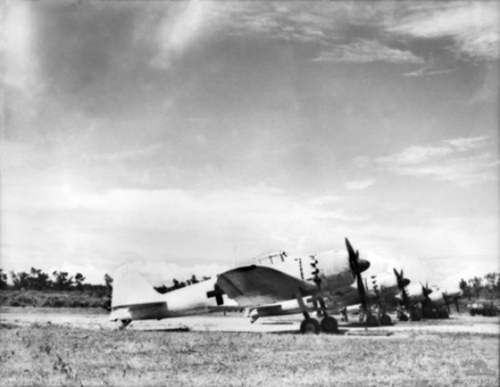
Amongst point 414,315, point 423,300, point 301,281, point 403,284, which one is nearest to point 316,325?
point 301,281

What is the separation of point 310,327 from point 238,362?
308 inches

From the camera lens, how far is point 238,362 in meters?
9.13

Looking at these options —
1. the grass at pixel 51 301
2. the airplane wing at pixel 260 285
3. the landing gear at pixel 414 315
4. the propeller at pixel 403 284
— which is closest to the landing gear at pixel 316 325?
the airplane wing at pixel 260 285

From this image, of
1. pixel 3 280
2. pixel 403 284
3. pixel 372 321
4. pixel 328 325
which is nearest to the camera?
pixel 328 325

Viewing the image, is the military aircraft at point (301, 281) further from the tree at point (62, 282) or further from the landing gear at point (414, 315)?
the tree at point (62, 282)

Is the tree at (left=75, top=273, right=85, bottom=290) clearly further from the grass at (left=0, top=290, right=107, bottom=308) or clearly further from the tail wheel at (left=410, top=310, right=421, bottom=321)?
the tail wheel at (left=410, top=310, right=421, bottom=321)

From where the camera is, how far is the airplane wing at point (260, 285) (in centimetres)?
1538

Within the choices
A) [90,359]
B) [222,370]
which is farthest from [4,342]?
[222,370]

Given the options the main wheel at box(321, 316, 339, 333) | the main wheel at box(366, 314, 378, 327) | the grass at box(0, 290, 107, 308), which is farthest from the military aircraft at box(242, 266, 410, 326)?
the grass at box(0, 290, 107, 308)

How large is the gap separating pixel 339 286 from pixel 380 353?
610 cm

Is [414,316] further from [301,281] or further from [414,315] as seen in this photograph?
[301,281]

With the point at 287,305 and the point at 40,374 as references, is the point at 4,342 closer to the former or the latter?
the point at 40,374

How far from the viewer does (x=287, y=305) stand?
21188 mm

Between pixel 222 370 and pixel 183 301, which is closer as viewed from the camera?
pixel 222 370
